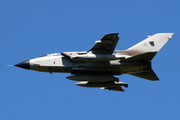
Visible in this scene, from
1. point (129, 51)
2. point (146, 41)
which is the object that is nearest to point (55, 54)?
point (129, 51)

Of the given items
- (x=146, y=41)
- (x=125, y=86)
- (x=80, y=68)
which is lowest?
(x=125, y=86)

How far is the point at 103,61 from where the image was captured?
27.8m

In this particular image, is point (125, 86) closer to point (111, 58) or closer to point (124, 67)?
point (124, 67)

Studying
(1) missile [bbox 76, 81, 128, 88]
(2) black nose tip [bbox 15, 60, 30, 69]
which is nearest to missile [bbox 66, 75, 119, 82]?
(1) missile [bbox 76, 81, 128, 88]

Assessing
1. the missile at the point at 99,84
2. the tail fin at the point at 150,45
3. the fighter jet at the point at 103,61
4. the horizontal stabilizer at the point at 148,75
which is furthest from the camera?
the missile at the point at 99,84

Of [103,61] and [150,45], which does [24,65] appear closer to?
[103,61]

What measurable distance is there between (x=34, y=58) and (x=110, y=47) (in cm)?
695

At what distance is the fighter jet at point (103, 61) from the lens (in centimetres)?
2665

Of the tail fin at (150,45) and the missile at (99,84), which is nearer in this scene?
the tail fin at (150,45)

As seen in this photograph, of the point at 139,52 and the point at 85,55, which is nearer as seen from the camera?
the point at 85,55

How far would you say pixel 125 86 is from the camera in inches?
1217

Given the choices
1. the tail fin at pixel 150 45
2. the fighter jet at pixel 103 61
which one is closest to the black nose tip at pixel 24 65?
the fighter jet at pixel 103 61

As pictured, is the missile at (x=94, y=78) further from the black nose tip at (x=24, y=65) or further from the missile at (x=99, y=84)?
the black nose tip at (x=24, y=65)

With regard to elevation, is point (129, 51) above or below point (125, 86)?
above
